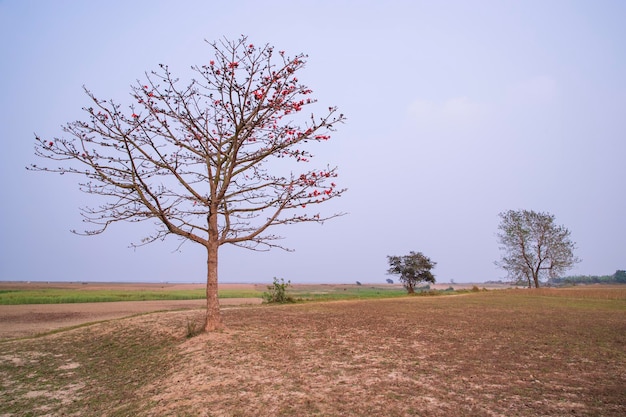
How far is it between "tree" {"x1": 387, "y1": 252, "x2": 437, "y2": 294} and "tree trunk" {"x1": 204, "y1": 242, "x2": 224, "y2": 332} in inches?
1803

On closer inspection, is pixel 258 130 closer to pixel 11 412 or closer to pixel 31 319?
pixel 11 412

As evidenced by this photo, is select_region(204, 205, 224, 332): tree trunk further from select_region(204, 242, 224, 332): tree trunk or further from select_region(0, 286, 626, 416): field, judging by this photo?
select_region(0, 286, 626, 416): field

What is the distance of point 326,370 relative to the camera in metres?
10.5

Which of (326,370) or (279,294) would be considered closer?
(326,370)

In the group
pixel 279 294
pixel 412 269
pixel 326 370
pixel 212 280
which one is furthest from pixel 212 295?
pixel 412 269

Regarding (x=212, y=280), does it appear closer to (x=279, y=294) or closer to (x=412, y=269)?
(x=279, y=294)

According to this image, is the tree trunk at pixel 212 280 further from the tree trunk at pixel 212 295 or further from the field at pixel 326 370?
the field at pixel 326 370

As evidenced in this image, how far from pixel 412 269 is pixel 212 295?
1823 inches

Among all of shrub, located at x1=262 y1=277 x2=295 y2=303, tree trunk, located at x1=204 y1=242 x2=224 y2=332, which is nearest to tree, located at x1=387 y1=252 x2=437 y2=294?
shrub, located at x1=262 y1=277 x2=295 y2=303

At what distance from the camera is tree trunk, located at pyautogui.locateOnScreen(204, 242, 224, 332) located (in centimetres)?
1548

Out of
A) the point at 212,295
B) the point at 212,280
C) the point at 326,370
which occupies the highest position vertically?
the point at 212,280

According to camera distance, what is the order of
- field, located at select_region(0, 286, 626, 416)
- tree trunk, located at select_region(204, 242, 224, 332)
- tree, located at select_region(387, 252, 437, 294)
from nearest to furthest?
field, located at select_region(0, 286, 626, 416)
tree trunk, located at select_region(204, 242, 224, 332)
tree, located at select_region(387, 252, 437, 294)

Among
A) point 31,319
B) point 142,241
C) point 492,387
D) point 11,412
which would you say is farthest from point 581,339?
point 31,319

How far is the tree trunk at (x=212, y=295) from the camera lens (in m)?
15.5
